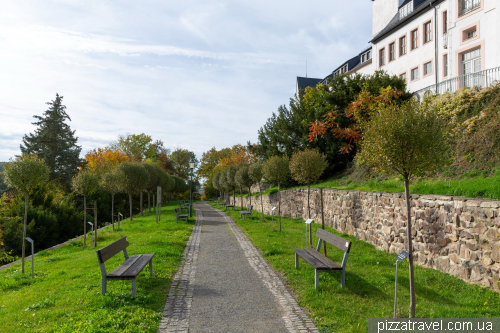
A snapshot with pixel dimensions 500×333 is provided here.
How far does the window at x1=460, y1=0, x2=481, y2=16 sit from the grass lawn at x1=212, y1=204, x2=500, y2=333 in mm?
18912

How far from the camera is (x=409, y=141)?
514cm

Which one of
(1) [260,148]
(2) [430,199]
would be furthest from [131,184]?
(2) [430,199]

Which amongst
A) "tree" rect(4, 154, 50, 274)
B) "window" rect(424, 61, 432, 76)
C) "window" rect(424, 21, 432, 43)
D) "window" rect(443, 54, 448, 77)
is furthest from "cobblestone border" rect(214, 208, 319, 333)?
"window" rect(424, 21, 432, 43)

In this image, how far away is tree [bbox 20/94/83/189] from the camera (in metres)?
32.8

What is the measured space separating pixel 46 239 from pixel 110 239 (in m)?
8.90

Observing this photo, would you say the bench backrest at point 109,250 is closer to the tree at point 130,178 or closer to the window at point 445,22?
the tree at point 130,178

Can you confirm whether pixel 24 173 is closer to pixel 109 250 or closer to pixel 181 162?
→ pixel 109 250

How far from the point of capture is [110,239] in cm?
1419

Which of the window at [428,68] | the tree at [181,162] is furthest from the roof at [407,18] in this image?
the tree at [181,162]

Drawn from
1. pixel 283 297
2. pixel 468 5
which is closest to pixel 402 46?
pixel 468 5

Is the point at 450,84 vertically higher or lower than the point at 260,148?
higher

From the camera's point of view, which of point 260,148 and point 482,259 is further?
point 260,148

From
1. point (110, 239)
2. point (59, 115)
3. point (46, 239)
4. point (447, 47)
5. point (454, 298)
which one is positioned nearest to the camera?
point (454, 298)

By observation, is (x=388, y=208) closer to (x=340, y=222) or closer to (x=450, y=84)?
(x=340, y=222)
